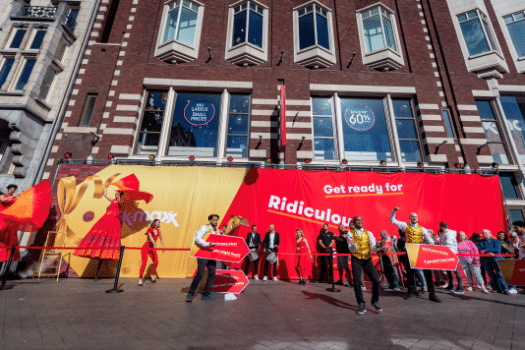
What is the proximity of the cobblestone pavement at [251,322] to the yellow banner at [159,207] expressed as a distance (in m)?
2.89

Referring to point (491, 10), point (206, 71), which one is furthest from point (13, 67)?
point (491, 10)

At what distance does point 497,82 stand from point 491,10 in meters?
5.89

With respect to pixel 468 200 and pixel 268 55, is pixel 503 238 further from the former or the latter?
pixel 268 55

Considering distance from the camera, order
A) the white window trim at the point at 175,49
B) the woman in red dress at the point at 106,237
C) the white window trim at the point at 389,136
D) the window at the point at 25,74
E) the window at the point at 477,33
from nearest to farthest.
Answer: the woman in red dress at the point at 106,237 → the white window trim at the point at 389,136 → the window at the point at 25,74 → the white window trim at the point at 175,49 → the window at the point at 477,33

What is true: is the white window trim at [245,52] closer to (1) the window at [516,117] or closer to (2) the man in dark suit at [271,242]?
(2) the man in dark suit at [271,242]

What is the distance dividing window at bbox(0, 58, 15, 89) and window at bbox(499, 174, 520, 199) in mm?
25790

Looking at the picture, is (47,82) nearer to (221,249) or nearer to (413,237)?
(221,249)

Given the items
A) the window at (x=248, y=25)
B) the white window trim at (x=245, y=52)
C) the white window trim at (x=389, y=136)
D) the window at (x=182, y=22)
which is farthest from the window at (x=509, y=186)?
the window at (x=182, y=22)

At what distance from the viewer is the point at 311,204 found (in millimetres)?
10484

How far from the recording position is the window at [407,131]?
496 inches

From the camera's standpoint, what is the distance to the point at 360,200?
1059 cm

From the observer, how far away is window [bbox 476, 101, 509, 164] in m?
12.8

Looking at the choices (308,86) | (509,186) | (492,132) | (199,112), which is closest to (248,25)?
(308,86)

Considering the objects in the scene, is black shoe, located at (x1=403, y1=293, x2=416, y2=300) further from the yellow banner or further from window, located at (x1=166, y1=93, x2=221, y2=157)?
window, located at (x1=166, y1=93, x2=221, y2=157)
